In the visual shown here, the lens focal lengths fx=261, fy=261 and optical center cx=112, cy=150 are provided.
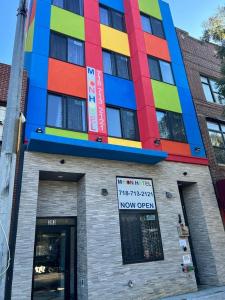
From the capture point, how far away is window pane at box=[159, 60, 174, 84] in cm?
1357

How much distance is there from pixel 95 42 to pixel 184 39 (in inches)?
265

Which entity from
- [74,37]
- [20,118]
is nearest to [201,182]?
[74,37]

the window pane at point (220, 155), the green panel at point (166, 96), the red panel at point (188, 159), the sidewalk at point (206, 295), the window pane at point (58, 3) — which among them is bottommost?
the sidewalk at point (206, 295)

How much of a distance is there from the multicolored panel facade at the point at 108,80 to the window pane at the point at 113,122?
46 millimetres

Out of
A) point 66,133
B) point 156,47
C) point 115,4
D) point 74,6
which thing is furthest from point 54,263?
point 115,4

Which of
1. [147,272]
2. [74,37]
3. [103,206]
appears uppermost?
[74,37]

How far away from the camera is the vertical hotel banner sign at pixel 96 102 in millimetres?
10133

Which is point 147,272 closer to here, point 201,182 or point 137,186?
point 137,186

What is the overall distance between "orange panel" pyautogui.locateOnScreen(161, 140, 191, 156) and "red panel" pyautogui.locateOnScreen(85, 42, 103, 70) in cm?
441

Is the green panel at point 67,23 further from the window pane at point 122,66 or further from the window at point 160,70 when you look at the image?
the window at point 160,70

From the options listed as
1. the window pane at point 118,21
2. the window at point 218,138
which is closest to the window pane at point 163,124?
the window at point 218,138

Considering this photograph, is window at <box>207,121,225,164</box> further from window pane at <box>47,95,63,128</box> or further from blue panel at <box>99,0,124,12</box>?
window pane at <box>47,95,63,128</box>

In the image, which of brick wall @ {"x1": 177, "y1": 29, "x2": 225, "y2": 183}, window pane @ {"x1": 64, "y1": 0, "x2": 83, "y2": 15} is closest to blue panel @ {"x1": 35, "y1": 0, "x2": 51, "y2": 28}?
window pane @ {"x1": 64, "y1": 0, "x2": 83, "y2": 15}

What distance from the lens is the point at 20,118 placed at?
4.14 meters
